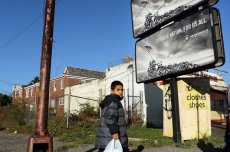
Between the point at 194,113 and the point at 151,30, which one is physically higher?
the point at 151,30

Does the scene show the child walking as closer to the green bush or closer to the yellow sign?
the yellow sign

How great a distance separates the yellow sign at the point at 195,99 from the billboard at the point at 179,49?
165cm

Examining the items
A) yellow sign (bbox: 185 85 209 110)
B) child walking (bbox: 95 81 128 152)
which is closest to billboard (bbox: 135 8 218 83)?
yellow sign (bbox: 185 85 209 110)

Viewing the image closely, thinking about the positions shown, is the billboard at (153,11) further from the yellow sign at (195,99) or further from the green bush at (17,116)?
the green bush at (17,116)

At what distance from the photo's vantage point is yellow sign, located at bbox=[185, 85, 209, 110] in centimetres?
1250

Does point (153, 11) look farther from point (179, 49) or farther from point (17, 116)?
point (17, 116)

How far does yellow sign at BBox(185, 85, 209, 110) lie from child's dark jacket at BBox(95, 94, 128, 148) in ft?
24.1

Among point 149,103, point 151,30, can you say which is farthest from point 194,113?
point 149,103

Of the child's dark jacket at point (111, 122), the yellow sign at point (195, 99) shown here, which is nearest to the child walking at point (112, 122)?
the child's dark jacket at point (111, 122)

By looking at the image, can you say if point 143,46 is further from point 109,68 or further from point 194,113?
point 109,68

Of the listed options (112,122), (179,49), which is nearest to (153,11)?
(179,49)

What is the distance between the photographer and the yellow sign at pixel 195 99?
1250cm

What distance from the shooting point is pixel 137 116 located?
77.0 ft

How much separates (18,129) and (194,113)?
1179 centimetres
